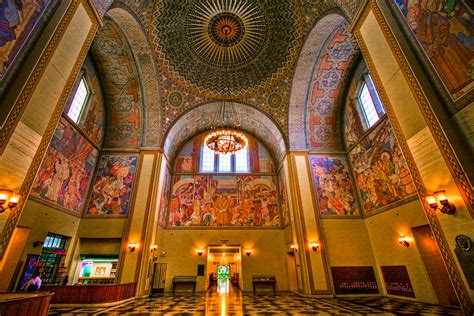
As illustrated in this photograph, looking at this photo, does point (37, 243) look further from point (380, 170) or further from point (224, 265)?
point (380, 170)

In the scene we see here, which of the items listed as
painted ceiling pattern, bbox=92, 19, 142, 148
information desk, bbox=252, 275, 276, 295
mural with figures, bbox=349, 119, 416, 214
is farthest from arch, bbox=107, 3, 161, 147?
mural with figures, bbox=349, 119, 416, 214

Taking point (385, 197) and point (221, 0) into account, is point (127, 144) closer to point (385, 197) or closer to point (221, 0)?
point (221, 0)

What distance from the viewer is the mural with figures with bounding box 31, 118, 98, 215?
8.74 m

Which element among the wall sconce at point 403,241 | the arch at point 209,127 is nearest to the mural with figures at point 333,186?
the arch at point 209,127

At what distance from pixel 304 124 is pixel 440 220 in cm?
946

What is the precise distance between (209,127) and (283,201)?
292 inches

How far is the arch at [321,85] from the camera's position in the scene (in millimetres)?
10461

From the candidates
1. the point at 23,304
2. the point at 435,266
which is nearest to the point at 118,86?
the point at 23,304

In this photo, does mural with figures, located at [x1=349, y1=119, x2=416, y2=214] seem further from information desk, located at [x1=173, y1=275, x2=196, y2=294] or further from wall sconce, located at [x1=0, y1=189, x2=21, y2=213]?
wall sconce, located at [x1=0, y1=189, x2=21, y2=213]

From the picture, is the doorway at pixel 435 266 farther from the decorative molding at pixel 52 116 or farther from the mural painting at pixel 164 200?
the mural painting at pixel 164 200

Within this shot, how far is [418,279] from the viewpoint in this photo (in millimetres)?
7957

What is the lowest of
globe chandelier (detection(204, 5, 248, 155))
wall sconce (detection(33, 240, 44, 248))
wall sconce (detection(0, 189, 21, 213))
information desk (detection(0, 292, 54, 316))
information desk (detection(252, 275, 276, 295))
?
information desk (detection(252, 275, 276, 295))

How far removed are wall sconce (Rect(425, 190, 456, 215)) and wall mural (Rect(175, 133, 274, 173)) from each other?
11.3 meters

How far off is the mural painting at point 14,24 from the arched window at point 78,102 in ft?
19.4
